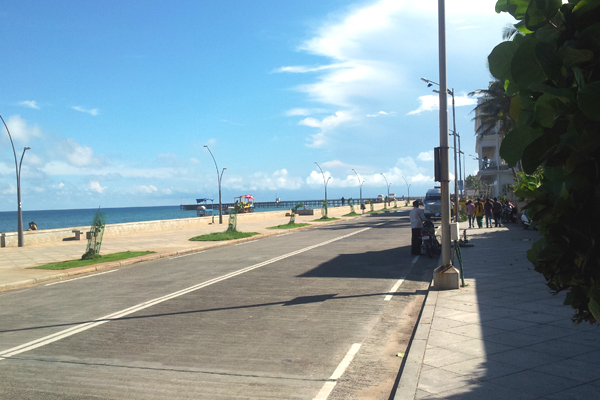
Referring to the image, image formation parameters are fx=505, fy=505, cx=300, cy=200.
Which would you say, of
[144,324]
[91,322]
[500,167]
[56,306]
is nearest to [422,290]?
[144,324]

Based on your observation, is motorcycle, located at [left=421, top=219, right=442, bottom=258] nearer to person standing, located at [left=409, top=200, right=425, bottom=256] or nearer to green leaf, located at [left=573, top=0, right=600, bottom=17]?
person standing, located at [left=409, top=200, right=425, bottom=256]

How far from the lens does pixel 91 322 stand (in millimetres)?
7887

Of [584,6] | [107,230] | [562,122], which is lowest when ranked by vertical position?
[107,230]

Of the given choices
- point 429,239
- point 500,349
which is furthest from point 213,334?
point 429,239

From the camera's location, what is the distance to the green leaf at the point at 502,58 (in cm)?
226

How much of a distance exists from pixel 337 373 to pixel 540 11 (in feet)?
13.8

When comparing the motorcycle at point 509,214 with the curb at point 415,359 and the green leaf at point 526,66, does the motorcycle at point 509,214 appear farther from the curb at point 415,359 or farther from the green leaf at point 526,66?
the green leaf at point 526,66

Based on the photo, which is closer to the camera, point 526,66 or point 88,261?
point 526,66

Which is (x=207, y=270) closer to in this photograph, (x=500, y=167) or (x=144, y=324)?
(x=144, y=324)

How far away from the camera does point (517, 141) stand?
2.18 m

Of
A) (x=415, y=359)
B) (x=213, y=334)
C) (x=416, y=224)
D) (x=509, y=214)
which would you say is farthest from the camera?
(x=509, y=214)

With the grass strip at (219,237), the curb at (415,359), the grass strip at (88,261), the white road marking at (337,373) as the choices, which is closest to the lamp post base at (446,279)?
the curb at (415,359)

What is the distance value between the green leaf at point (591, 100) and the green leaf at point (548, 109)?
0.52 feet

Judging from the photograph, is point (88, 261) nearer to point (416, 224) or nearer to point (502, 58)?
point (416, 224)
